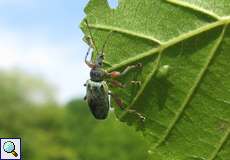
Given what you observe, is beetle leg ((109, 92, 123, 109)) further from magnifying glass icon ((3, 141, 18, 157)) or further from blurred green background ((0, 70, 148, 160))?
blurred green background ((0, 70, 148, 160))

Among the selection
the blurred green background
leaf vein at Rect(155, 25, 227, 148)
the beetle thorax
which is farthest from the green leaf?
the blurred green background

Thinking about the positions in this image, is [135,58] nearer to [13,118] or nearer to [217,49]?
[217,49]

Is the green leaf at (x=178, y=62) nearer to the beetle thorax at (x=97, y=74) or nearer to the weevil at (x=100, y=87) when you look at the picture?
the weevil at (x=100, y=87)

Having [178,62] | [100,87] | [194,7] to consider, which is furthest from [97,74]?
[194,7]

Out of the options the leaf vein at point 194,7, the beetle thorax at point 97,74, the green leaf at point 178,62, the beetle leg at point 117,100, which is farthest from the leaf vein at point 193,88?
the beetle thorax at point 97,74

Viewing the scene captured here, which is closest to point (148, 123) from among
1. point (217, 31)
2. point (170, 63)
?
point (170, 63)

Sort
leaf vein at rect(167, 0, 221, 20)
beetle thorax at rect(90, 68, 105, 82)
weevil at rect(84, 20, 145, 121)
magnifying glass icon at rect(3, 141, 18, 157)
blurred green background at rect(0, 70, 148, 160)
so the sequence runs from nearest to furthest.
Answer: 1. leaf vein at rect(167, 0, 221, 20)
2. weevil at rect(84, 20, 145, 121)
3. beetle thorax at rect(90, 68, 105, 82)
4. magnifying glass icon at rect(3, 141, 18, 157)
5. blurred green background at rect(0, 70, 148, 160)

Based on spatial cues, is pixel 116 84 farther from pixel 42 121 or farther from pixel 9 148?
pixel 42 121
